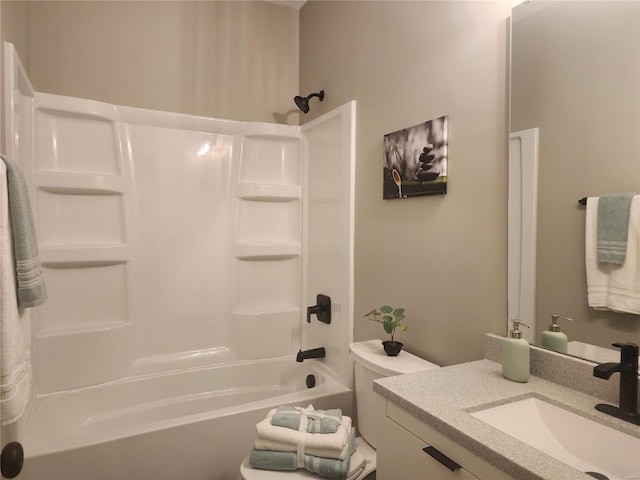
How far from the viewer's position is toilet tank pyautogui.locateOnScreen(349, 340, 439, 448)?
1491 mm

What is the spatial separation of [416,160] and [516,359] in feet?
2.79

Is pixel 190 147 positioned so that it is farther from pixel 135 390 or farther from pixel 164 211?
pixel 135 390

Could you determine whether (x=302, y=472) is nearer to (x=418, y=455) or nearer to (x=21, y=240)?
(x=418, y=455)

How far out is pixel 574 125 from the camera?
1086 mm

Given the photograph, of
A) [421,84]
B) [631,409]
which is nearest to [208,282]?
[421,84]

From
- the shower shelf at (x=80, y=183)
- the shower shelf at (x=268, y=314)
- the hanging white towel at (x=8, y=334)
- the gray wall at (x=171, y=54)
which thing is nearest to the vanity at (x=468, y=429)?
the hanging white towel at (x=8, y=334)

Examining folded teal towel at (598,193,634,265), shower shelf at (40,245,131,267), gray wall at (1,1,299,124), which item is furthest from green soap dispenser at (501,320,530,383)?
gray wall at (1,1,299,124)

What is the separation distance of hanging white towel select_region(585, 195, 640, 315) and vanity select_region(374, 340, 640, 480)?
9.9 inches

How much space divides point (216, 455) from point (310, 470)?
579mm

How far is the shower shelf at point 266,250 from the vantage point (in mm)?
2506

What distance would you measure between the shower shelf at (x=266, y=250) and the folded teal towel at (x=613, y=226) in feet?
5.96

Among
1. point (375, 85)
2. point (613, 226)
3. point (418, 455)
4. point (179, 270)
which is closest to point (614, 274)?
point (613, 226)

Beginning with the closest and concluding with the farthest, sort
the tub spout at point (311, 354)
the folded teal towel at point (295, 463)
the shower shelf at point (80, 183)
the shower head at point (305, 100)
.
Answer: the folded teal towel at point (295, 463), the shower shelf at point (80, 183), the tub spout at point (311, 354), the shower head at point (305, 100)

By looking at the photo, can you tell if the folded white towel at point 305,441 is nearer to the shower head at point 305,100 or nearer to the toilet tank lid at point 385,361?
the toilet tank lid at point 385,361
